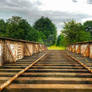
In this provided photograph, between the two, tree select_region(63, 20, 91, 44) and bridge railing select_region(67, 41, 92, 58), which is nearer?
bridge railing select_region(67, 41, 92, 58)

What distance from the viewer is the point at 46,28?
83812 millimetres

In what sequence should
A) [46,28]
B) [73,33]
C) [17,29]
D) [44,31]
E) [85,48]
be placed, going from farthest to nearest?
[46,28]
[44,31]
[17,29]
[73,33]
[85,48]

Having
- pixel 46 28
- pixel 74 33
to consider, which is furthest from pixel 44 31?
pixel 74 33

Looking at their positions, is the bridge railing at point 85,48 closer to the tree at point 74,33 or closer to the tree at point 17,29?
the tree at point 74,33

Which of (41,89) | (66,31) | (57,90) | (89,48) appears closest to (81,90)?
(57,90)

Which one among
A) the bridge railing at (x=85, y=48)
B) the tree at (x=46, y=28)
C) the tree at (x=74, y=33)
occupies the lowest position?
the bridge railing at (x=85, y=48)

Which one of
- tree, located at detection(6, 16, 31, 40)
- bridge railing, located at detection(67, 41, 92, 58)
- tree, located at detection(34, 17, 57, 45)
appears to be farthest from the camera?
tree, located at detection(34, 17, 57, 45)

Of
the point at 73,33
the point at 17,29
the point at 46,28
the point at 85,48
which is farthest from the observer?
the point at 46,28

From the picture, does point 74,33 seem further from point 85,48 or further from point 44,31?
point 44,31

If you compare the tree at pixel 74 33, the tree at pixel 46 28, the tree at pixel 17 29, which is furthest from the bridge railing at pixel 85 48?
the tree at pixel 46 28

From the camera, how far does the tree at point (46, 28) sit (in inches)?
3054

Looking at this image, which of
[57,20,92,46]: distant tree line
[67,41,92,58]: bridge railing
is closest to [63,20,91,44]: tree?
[57,20,92,46]: distant tree line

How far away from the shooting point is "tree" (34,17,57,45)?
77562 millimetres

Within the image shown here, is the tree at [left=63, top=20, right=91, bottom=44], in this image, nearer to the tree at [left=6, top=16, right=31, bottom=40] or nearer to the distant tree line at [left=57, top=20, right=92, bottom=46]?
the distant tree line at [left=57, top=20, right=92, bottom=46]
